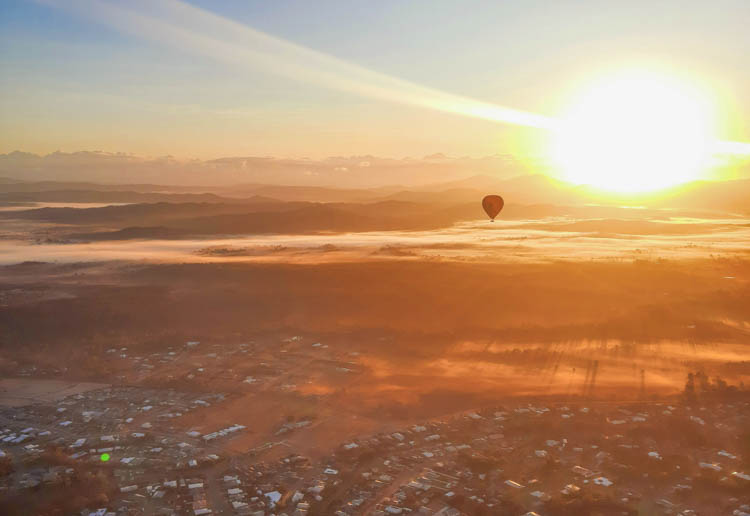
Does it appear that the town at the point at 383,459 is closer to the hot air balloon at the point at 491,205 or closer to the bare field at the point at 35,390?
the bare field at the point at 35,390

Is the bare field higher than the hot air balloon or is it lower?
lower

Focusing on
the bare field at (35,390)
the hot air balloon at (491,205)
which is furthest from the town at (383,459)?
the hot air balloon at (491,205)

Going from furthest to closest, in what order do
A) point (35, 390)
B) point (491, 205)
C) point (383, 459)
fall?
point (491, 205) → point (35, 390) → point (383, 459)

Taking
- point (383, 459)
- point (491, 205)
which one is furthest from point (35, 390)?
point (491, 205)

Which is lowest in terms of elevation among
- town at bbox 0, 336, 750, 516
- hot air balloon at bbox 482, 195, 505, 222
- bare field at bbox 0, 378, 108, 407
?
bare field at bbox 0, 378, 108, 407

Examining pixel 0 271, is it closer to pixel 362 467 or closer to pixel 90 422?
pixel 90 422

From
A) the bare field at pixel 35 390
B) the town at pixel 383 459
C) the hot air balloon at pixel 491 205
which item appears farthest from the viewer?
the hot air balloon at pixel 491 205

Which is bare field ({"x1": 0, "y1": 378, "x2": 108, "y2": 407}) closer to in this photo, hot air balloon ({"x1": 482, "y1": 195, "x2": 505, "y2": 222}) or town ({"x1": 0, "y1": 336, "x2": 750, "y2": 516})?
town ({"x1": 0, "y1": 336, "x2": 750, "y2": 516})

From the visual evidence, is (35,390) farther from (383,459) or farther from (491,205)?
(491,205)

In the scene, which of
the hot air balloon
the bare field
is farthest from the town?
the hot air balloon

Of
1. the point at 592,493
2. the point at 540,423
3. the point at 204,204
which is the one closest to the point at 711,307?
the point at 540,423

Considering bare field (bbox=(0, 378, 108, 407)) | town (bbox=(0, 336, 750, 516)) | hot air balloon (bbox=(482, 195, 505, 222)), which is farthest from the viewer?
hot air balloon (bbox=(482, 195, 505, 222))
